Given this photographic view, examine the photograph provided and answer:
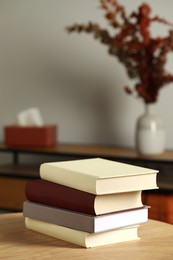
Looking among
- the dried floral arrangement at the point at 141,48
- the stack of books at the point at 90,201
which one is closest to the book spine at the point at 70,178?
the stack of books at the point at 90,201

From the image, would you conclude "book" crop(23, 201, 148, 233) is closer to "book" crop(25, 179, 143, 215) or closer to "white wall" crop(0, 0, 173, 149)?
"book" crop(25, 179, 143, 215)

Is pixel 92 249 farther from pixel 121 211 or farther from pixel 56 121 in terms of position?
pixel 56 121

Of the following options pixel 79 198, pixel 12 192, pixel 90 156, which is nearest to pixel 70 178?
pixel 79 198

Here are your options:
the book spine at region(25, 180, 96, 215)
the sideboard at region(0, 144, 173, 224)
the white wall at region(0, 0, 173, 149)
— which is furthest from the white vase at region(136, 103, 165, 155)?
the book spine at region(25, 180, 96, 215)

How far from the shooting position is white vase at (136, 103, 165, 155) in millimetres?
2602

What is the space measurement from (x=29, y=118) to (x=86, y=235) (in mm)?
1857

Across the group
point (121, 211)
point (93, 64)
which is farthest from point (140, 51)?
point (121, 211)

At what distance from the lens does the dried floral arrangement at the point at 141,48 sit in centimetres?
251

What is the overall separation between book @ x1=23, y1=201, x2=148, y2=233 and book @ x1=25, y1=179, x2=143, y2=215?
0.01 m

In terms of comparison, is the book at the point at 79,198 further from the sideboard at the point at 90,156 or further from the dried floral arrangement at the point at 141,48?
the dried floral arrangement at the point at 141,48

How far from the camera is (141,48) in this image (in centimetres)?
254

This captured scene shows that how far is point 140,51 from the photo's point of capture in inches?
101

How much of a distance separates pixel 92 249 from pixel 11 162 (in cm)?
221

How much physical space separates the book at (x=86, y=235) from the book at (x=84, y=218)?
0.05ft
